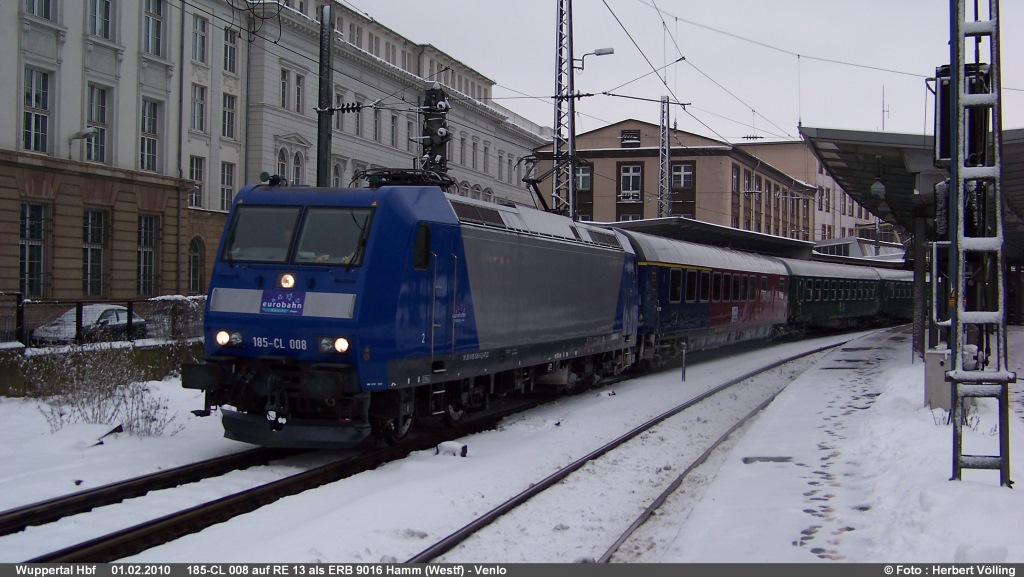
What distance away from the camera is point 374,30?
43281 mm

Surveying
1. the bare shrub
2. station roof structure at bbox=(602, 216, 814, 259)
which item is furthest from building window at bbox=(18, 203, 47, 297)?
station roof structure at bbox=(602, 216, 814, 259)

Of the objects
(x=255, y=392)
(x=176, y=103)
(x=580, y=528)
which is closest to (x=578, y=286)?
(x=255, y=392)

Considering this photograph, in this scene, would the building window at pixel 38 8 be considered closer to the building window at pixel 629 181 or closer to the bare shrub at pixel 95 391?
the bare shrub at pixel 95 391

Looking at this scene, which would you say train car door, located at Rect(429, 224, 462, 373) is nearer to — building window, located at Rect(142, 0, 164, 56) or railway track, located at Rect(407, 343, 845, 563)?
railway track, located at Rect(407, 343, 845, 563)

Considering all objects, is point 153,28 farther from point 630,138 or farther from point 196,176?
point 630,138

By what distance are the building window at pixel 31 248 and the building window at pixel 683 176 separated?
42.0 metres

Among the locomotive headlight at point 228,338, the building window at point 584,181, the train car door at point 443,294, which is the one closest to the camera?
the locomotive headlight at point 228,338

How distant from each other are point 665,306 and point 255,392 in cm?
1241

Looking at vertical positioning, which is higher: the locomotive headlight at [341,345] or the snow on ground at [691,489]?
the locomotive headlight at [341,345]

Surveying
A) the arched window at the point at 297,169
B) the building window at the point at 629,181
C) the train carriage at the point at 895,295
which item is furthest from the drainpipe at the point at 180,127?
the building window at the point at 629,181

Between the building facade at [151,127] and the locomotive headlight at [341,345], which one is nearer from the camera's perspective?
the locomotive headlight at [341,345]

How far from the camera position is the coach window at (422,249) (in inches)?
405

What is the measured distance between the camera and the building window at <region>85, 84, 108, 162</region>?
91.2 feet

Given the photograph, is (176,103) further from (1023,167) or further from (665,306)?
(1023,167)
